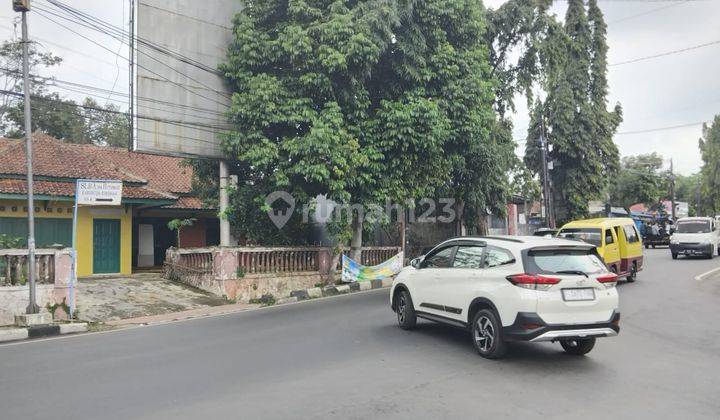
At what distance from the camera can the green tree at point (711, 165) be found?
57438 millimetres

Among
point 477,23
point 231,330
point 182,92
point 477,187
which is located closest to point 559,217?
point 477,187

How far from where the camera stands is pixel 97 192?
1196 cm

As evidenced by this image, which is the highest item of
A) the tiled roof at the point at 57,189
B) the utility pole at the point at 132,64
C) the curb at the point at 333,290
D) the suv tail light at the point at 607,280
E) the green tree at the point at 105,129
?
the green tree at the point at 105,129

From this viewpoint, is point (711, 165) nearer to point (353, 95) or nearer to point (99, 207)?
point (353, 95)

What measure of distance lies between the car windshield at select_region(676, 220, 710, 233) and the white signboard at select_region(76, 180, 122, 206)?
2459cm

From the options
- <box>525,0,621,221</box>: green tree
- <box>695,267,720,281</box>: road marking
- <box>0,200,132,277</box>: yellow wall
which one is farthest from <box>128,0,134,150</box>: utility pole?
<box>525,0,621,221</box>: green tree

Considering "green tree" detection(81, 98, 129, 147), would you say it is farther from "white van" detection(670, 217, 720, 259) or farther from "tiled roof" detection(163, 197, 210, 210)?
"white van" detection(670, 217, 720, 259)

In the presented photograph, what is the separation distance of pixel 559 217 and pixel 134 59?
32337 millimetres

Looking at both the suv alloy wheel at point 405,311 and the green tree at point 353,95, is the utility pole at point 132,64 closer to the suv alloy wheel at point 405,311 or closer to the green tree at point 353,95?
the green tree at point 353,95

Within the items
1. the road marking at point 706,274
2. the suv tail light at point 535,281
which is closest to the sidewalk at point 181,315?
the suv tail light at point 535,281

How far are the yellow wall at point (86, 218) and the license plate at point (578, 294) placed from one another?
17.9m

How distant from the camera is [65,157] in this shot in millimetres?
20000

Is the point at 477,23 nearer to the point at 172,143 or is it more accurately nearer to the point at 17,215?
the point at 172,143

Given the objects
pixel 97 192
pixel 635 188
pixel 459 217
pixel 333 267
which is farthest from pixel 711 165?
pixel 97 192
